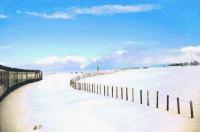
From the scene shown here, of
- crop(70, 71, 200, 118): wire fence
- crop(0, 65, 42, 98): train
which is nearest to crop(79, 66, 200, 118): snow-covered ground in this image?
crop(70, 71, 200, 118): wire fence

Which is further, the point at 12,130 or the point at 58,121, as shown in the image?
the point at 58,121

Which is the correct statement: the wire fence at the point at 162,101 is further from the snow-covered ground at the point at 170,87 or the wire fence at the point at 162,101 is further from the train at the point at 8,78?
the train at the point at 8,78

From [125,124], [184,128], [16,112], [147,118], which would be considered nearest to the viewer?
[184,128]

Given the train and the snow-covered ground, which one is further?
the snow-covered ground

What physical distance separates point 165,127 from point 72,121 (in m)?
6.85

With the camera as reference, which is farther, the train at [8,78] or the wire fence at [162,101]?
the train at [8,78]

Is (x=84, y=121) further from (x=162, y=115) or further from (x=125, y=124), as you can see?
(x=162, y=115)

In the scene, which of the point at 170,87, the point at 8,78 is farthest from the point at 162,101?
the point at 170,87

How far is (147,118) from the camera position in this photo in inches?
1197

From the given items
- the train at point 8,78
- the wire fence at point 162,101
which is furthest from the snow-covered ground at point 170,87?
the train at point 8,78

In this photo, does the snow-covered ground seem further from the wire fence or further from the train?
the train

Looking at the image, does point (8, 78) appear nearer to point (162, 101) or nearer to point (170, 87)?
point (162, 101)

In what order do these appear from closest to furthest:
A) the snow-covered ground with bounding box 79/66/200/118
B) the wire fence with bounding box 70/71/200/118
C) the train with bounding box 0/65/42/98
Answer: the wire fence with bounding box 70/71/200/118, the train with bounding box 0/65/42/98, the snow-covered ground with bounding box 79/66/200/118

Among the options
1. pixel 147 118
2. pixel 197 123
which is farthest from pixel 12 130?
pixel 197 123
